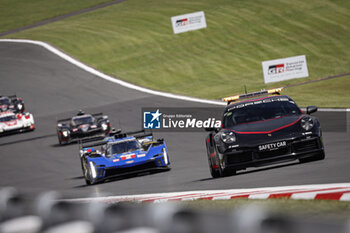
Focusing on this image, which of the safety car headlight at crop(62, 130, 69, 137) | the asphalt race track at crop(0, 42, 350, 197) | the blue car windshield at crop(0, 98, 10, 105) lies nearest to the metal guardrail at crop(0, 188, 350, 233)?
the asphalt race track at crop(0, 42, 350, 197)

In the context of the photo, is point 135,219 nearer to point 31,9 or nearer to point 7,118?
point 7,118

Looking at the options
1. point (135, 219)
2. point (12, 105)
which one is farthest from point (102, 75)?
point (135, 219)

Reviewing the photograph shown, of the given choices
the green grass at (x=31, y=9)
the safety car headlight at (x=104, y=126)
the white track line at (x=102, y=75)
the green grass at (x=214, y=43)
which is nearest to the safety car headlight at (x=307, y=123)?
the safety car headlight at (x=104, y=126)

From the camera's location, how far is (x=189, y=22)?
171ft

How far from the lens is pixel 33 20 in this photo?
70250 millimetres

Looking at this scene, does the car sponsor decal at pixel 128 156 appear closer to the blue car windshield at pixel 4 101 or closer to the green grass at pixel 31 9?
the blue car windshield at pixel 4 101

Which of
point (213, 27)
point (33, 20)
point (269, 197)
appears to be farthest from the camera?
point (33, 20)

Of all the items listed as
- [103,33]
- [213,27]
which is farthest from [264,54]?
[103,33]

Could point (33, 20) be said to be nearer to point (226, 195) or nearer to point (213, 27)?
point (213, 27)

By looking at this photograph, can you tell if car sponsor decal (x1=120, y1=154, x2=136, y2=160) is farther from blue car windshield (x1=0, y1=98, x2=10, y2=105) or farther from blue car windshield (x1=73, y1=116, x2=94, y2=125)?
blue car windshield (x1=0, y1=98, x2=10, y2=105)

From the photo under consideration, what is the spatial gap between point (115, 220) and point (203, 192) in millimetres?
5881

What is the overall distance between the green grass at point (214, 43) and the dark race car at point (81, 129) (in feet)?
36.7

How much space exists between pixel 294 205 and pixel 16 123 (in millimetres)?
25348

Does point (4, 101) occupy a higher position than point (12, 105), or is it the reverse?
point (4, 101)
